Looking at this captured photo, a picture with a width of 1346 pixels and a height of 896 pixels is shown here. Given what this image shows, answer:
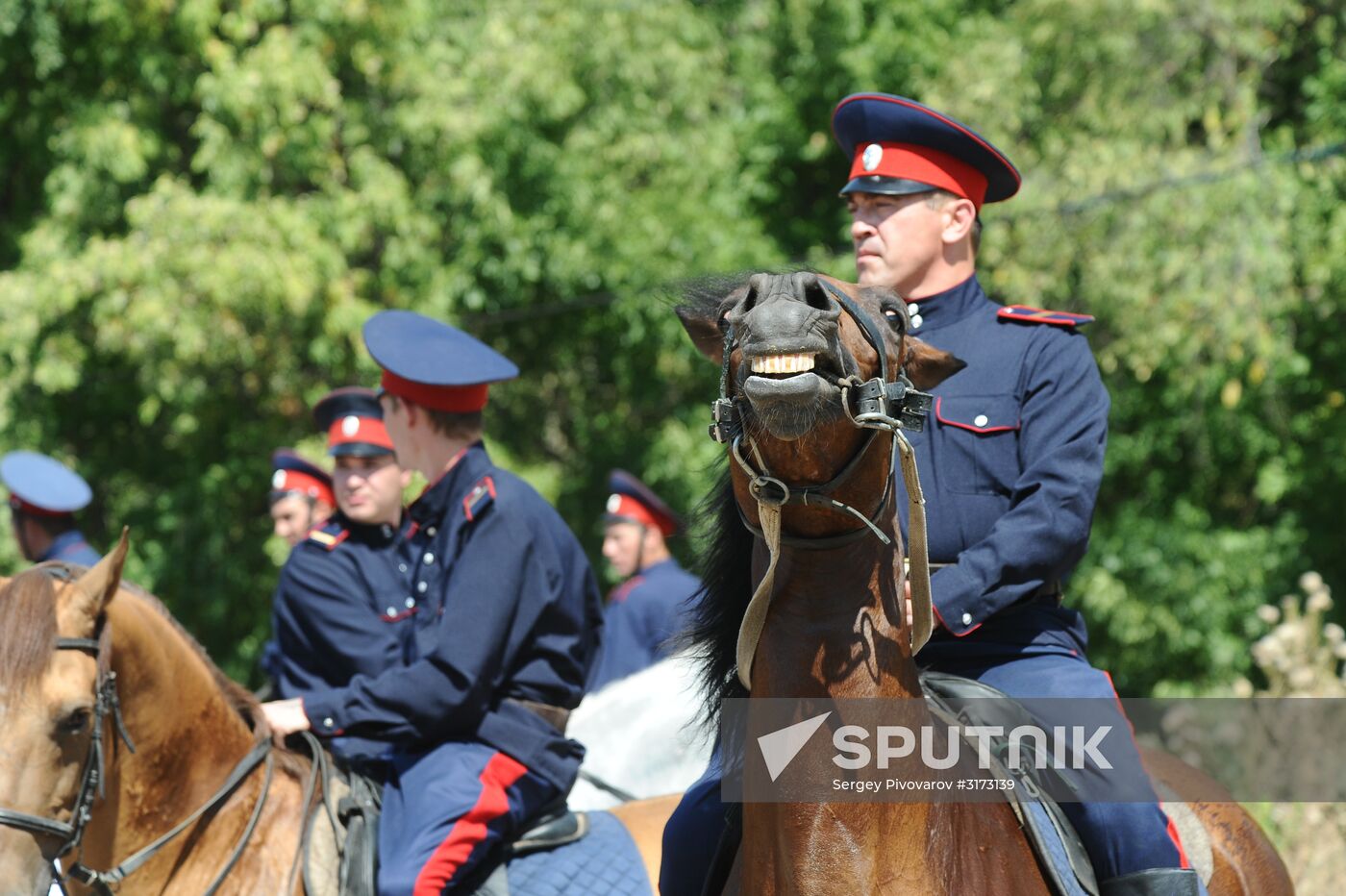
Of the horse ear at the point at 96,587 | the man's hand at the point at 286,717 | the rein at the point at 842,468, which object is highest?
the rein at the point at 842,468

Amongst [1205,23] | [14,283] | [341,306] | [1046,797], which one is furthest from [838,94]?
[1046,797]

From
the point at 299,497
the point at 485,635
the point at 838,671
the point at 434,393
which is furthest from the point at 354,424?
the point at 838,671

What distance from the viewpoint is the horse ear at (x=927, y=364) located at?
313 cm

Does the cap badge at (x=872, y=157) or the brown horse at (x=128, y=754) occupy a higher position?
the cap badge at (x=872, y=157)

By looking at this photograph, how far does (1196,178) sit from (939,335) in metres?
9.04

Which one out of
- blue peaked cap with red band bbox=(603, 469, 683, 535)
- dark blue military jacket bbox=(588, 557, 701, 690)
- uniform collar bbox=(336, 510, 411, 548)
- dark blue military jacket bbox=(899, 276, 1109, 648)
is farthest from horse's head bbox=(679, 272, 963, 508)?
blue peaked cap with red band bbox=(603, 469, 683, 535)

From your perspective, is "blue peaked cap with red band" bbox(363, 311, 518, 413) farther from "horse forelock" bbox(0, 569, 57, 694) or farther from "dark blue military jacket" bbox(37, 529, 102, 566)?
"dark blue military jacket" bbox(37, 529, 102, 566)

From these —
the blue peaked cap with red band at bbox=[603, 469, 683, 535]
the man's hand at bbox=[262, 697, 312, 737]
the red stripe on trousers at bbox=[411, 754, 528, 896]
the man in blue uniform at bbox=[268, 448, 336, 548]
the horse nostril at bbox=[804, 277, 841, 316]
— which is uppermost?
the horse nostril at bbox=[804, 277, 841, 316]

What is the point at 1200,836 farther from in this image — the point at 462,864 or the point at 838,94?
the point at 838,94

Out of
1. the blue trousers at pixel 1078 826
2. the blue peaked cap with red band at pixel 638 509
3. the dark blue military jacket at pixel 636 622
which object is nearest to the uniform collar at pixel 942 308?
the blue trousers at pixel 1078 826

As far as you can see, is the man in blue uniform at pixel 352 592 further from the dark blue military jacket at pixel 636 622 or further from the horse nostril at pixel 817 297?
the dark blue military jacket at pixel 636 622

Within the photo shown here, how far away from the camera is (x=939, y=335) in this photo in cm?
412

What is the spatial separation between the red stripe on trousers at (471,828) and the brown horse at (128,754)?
0.46 meters

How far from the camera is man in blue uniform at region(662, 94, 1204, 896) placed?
3.53 m
